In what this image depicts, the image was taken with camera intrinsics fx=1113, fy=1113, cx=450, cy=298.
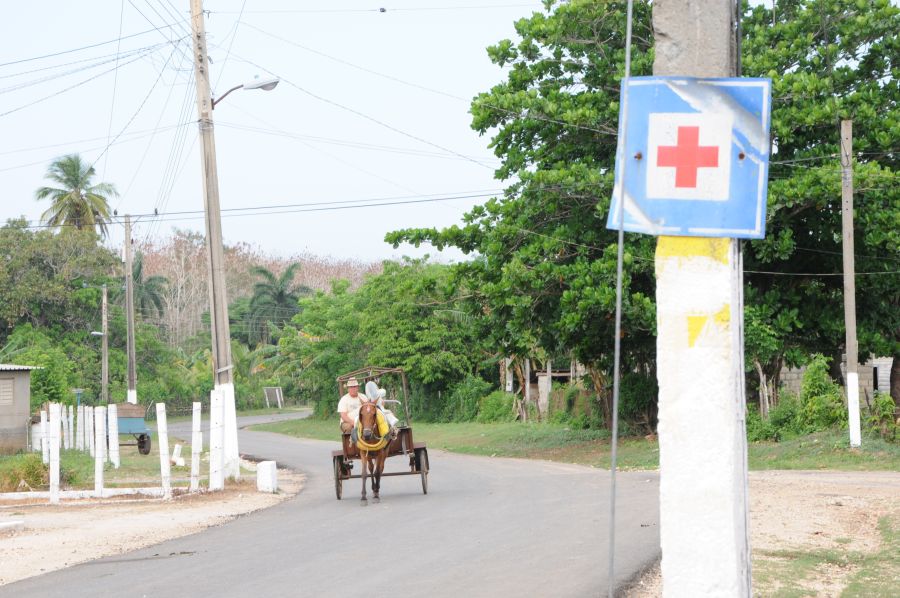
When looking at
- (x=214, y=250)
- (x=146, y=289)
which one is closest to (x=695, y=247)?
(x=214, y=250)

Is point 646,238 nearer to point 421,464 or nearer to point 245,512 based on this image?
point 421,464

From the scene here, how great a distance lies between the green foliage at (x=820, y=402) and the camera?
26.4m

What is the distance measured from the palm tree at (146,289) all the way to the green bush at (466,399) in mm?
31008

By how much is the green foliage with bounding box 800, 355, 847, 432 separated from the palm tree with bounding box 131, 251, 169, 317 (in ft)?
183

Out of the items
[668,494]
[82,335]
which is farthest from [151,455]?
[668,494]

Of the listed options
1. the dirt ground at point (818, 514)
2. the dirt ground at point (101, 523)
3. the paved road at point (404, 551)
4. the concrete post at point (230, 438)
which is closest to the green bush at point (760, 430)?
the dirt ground at point (818, 514)

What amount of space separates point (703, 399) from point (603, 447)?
25.5 m

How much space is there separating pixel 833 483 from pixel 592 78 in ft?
43.6

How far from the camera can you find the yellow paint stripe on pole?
17.3 feet

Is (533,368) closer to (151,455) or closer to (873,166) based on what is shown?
(151,455)

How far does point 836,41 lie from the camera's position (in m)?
27.1

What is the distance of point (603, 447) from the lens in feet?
99.3

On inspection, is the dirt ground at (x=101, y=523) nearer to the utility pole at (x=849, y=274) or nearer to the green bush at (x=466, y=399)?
the utility pole at (x=849, y=274)

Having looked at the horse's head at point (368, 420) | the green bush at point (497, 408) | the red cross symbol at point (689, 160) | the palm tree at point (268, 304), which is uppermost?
the palm tree at point (268, 304)
